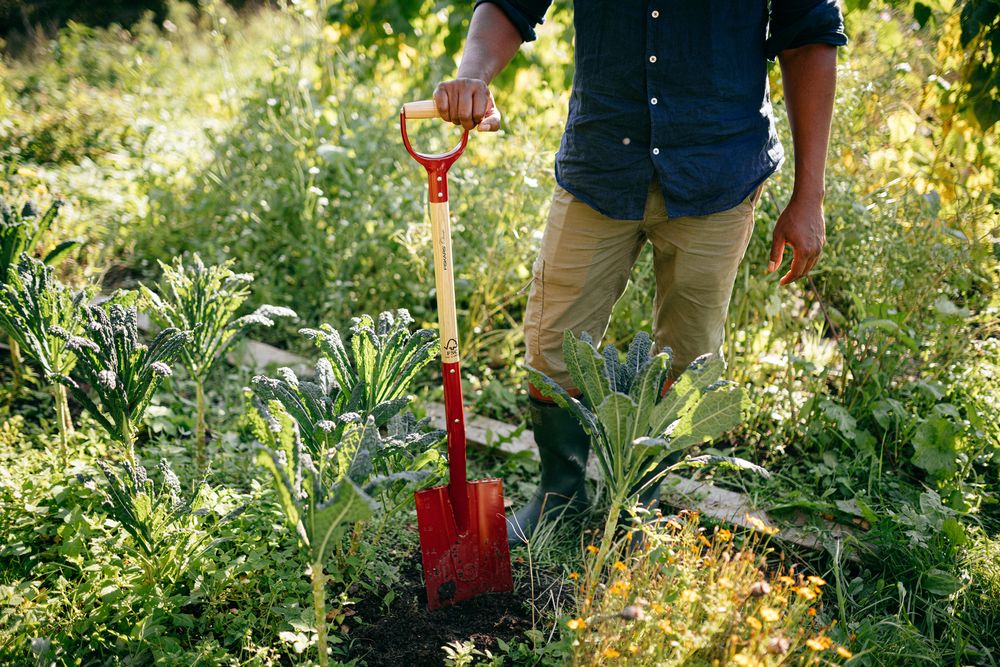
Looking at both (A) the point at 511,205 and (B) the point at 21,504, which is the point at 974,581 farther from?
(B) the point at 21,504

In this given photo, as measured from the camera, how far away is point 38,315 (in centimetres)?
193

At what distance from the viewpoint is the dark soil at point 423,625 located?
1.71 meters

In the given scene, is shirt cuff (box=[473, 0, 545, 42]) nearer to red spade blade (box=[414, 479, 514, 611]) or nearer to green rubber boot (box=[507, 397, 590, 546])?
green rubber boot (box=[507, 397, 590, 546])

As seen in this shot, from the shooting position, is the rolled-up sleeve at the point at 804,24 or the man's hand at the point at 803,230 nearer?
the rolled-up sleeve at the point at 804,24

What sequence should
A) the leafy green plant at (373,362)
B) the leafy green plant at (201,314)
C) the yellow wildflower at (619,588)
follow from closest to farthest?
the yellow wildflower at (619,588) → the leafy green plant at (373,362) → the leafy green plant at (201,314)

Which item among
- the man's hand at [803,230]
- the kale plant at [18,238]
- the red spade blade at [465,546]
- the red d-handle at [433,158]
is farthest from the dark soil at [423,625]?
the kale plant at [18,238]

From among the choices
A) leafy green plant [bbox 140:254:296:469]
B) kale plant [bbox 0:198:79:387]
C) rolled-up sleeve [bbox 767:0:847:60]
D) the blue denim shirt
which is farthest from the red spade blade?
kale plant [bbox 0:198:79:387]

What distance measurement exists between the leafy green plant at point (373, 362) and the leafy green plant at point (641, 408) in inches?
13.8

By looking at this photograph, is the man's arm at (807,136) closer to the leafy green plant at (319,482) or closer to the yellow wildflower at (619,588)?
the yellow wildflower at (619,588)

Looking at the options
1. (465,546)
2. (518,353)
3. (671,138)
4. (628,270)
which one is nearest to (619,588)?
(465,546)

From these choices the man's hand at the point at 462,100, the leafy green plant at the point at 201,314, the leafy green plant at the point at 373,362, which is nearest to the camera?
the man's hand at the point at 462,100

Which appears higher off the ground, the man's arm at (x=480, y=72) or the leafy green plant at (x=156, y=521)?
the man's arm at (x=480, y=72)

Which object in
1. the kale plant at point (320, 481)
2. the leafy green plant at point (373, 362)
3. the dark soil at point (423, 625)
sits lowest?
the dark soil at point (423, 625)

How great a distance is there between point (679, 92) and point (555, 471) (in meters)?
1.10
